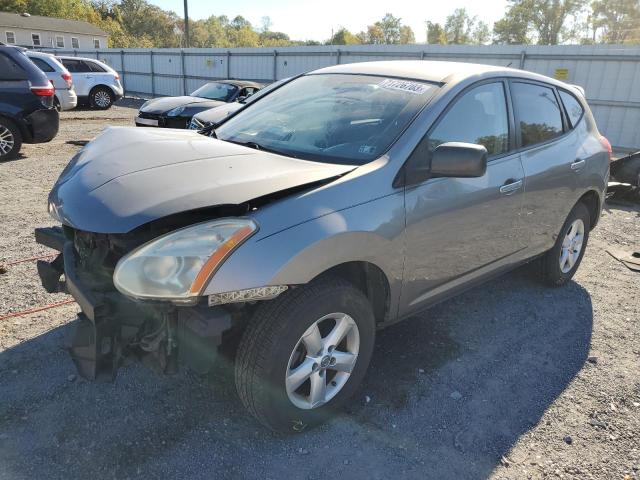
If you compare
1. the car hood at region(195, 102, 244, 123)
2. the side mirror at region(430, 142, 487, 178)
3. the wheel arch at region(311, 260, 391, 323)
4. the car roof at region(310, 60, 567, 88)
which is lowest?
the wheel arch at region(311, 260, 391, 323)

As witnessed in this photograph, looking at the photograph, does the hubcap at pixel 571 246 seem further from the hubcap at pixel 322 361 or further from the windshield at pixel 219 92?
the windshield at pixel 219 92

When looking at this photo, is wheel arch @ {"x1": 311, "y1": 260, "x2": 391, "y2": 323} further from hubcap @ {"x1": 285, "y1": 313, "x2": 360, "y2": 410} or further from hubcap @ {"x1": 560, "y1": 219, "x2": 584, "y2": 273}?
hubcap @ {"x1": 560, "y1": 219, "x2": 584, "y2": 273}

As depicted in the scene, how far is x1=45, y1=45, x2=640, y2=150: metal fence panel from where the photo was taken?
12.9 meters

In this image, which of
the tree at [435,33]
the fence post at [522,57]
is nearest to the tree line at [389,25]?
the tree at [435,33]

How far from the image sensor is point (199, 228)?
6.90ft

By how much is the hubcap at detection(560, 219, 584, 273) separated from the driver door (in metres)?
0.91

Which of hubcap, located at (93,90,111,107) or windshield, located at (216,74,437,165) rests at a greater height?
windshield, located at (216,74,437,165)

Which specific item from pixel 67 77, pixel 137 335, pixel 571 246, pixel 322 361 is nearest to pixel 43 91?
pixel 67 77

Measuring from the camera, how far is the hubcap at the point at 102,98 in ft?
58.4

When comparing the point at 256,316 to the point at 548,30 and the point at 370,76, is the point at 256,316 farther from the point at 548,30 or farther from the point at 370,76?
the point at 548,30

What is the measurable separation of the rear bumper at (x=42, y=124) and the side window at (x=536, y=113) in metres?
7.57

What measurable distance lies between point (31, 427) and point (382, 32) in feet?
353

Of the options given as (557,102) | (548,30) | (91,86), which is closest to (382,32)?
(548,30)

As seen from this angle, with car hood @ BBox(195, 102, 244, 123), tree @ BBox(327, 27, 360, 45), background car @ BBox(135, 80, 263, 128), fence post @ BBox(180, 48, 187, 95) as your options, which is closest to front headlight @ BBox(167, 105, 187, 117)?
background car @ BBox(135, 80, 263, 128)
